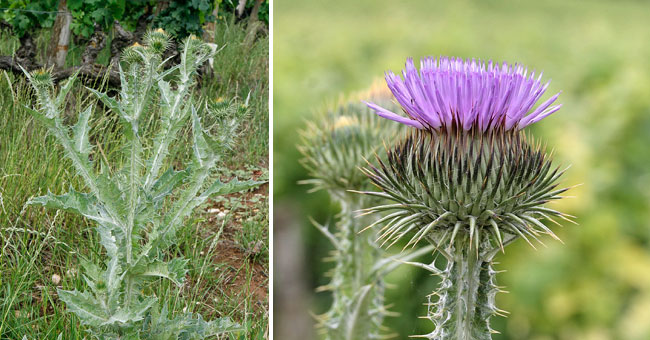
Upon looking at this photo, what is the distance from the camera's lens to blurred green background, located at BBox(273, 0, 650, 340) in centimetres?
294

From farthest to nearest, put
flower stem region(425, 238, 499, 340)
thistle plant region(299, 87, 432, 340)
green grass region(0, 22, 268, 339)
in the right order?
1. green grass region(0, 22, 268, 339)
2. thistle plant region(299, 87, 432, 340)
3. flower stem region(425, 238, 499, 340)

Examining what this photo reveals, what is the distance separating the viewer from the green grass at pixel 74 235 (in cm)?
242

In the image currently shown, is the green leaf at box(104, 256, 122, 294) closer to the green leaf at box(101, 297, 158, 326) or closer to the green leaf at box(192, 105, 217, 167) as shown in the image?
the green leaf at box(101, 297, 158, 326)

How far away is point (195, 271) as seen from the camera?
264cm

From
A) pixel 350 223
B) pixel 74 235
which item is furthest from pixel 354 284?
pixel 74 235

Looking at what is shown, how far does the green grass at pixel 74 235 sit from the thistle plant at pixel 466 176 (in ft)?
3.51

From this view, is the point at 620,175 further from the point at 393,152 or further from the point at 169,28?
the point at 169,28

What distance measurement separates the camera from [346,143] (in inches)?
93.0

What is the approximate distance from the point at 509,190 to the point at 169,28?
209cm

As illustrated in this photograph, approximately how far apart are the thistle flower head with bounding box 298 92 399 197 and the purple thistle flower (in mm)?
793

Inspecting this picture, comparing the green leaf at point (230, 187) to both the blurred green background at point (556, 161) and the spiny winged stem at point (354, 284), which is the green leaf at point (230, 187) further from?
the blurred green background at point (556, 161)

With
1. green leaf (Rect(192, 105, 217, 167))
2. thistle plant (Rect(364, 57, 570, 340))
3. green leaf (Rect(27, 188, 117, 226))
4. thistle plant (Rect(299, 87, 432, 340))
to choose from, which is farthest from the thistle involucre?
green leaf (Rect(27, 188, 117, 226))

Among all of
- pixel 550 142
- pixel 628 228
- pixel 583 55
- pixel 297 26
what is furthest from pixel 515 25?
pixel 628 228

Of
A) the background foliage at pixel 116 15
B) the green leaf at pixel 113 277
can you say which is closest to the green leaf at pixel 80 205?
the green leaf at pixel 113 277
